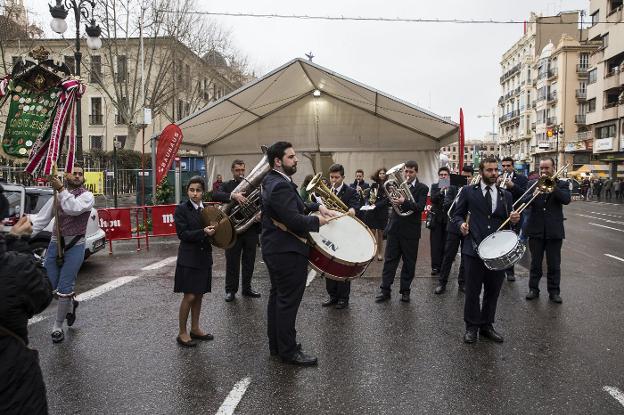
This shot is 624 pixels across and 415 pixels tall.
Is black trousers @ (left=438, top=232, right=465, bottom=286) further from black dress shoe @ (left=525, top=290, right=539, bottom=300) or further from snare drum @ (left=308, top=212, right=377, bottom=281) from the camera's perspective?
snare drum @ (left=308, top=212, right=377, bottom=281)

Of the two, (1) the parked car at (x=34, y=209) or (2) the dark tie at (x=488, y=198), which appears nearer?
(2) the dark tie at (x=488, y=198)

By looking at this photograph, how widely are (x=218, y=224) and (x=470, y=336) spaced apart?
2.93 metres

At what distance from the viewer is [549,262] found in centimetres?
709

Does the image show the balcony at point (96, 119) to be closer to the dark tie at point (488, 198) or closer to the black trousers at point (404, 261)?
the black trousers at point (404, 261)

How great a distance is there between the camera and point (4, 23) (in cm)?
2042

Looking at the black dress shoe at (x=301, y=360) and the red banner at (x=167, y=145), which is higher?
the red banner at (x=167, y=145)

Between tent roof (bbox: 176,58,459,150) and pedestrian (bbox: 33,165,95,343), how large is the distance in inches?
351

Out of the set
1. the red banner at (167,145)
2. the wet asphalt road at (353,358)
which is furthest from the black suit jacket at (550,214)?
the red banner at (167,145)

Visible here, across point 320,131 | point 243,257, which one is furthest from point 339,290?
point 320,131

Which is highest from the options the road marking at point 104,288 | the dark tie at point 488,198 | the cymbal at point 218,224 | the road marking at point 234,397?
the dark tie at point 488,198

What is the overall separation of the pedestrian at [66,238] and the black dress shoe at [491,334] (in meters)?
4.57

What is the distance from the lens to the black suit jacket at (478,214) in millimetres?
5406

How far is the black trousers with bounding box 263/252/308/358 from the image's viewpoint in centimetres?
465

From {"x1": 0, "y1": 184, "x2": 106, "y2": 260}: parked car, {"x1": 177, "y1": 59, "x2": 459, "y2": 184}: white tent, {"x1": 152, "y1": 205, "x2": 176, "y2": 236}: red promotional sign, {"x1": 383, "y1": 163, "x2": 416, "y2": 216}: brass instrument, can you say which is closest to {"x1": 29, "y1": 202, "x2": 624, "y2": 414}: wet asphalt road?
{"x1": 383, "y1": 163, "x2": 416, "y2": 216}: brass instrument
